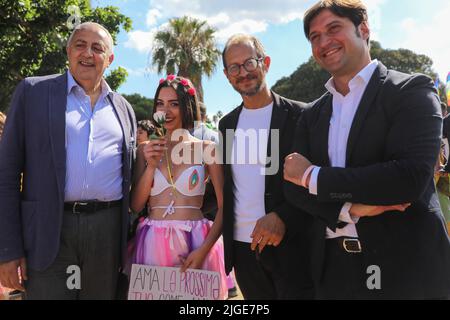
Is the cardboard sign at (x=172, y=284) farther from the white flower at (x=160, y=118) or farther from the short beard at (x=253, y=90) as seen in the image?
the short beard at (x=253, y=90)

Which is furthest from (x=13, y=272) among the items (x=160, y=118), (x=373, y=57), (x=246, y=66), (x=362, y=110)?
(x=373, y=57)

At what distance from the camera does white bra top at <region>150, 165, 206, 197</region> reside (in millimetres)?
2729

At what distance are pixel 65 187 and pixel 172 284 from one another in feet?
3.13

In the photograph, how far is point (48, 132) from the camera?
2453 mm

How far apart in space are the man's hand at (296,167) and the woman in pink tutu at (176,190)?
0.89 meters

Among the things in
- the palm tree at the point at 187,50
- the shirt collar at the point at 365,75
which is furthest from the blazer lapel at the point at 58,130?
the palm tree at the point at 187,50

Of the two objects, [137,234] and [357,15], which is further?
[137,234]

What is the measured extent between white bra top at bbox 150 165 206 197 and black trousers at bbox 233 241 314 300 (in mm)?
551

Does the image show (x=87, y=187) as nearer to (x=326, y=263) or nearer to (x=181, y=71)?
(x=326, y=263)

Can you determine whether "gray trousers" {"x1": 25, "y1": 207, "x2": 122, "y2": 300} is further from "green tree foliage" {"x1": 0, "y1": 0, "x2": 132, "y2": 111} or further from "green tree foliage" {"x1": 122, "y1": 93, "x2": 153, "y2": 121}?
"green tree foliage" {"x1": 122, "y1": 93, "x2": 153, "y2": 121}

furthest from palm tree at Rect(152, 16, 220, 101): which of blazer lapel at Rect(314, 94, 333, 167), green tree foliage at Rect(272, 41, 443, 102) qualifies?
blazer lapel at Rect(314, 94, 333, 167)

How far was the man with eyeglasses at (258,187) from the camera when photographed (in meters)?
2.54
